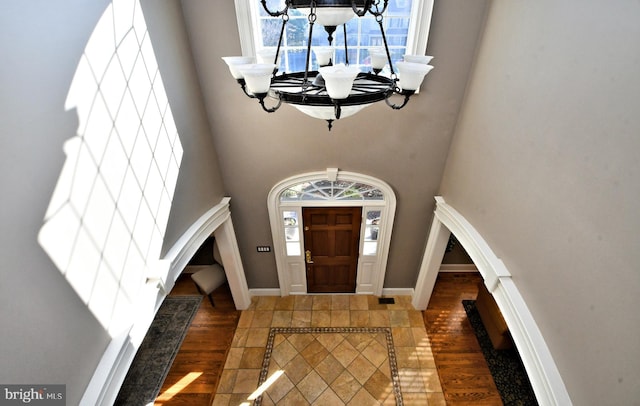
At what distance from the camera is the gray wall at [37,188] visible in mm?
1427

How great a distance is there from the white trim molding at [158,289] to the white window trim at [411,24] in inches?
81.4

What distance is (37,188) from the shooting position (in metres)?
1.57

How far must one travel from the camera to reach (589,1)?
5.93ft

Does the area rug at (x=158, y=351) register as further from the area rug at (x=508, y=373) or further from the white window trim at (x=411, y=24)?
the area rug at (x=508, y=373)

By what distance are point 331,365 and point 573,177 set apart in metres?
3.85

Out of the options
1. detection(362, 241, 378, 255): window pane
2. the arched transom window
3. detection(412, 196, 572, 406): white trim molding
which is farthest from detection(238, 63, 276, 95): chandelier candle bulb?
detection(362, 241, 378, 255): window pane

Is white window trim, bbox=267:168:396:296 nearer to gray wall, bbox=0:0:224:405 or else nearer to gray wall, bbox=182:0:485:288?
gray wall, bbox=182:0:485:288

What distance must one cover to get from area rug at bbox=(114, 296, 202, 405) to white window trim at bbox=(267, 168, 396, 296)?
1.83m

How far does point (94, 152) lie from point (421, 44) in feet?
10.4

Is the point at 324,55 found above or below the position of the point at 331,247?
above

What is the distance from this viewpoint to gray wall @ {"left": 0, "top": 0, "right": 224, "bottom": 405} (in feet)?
4.68

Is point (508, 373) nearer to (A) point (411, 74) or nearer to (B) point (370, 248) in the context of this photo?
(B) point (370, 248)

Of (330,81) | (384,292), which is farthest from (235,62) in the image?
(384,292)

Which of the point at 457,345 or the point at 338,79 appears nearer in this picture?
the point at 338,79
